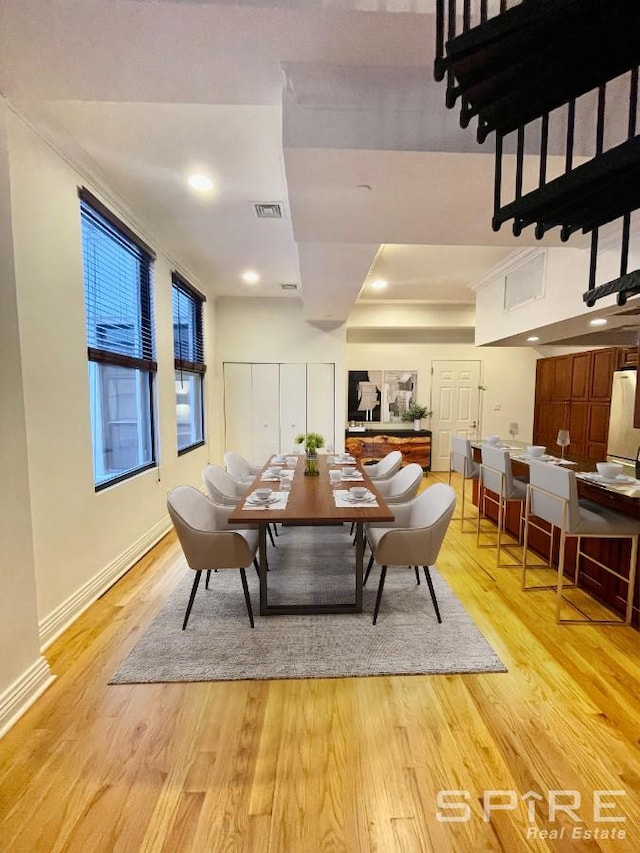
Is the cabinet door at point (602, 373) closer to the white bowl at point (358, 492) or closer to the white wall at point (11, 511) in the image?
the white bowl at point (358, 492)

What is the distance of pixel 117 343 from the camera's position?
3137mm

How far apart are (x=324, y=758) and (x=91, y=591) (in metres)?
1.95

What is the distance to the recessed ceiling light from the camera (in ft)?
8.76

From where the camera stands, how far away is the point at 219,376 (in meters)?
6.28

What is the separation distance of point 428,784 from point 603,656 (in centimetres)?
138

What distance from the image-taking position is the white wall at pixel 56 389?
205 cm

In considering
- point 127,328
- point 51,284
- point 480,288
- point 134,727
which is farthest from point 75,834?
point 480,288

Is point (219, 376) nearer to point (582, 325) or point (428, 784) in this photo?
point (582, 325)

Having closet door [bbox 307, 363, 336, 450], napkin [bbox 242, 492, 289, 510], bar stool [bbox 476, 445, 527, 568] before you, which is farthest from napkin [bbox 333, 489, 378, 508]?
closet door [bbox 307, 363, 336, 450]

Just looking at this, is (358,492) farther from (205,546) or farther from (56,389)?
(56,389)

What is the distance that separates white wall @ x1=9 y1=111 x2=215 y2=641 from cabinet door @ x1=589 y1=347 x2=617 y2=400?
21.0ft

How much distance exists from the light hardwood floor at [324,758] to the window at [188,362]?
3.11 meters

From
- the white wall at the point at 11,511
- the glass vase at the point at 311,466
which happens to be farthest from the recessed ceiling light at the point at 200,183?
the glass vase at the point at 311,466

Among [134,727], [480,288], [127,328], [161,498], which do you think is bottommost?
[134,727]
